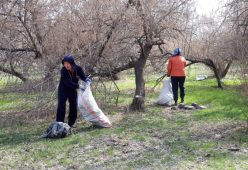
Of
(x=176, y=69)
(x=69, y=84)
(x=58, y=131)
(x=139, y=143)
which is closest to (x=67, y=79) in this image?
(x=69, y=84)

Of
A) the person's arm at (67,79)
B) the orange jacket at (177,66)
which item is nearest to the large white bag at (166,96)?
the orange jacket at (177,66)

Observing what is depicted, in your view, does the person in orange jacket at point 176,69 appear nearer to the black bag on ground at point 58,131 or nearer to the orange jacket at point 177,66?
the orange jacket at point 177,66

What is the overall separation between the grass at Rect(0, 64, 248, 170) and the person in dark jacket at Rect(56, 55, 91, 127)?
48 centimetres

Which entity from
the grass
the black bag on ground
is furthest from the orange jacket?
the black bag on ground

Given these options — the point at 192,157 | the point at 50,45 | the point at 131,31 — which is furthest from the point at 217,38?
the point at 192,157

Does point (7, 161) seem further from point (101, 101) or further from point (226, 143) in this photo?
point (226, 143)

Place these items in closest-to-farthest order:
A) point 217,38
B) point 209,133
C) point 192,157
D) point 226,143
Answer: point 192,157 → point 226,143 → point 209,133 → point 217,38

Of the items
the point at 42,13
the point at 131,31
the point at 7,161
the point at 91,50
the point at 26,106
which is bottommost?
the point at 7,161

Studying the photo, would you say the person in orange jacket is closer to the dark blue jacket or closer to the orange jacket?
the orange jacket

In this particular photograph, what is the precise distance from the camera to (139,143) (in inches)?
180

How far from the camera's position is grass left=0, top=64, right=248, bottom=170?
3.77m

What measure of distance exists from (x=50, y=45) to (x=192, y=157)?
14.9ft

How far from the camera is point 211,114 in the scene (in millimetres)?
6188

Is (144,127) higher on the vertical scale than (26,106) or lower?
lower
